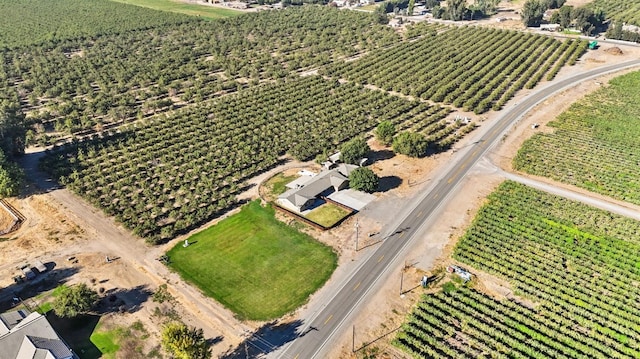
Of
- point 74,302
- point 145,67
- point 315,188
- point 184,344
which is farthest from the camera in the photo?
point 145,67

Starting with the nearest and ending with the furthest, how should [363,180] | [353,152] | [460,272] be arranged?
[460,272] → [363,180] → [353,152]

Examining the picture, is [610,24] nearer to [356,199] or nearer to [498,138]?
[498,138]

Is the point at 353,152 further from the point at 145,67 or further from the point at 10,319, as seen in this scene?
the point at 145,67

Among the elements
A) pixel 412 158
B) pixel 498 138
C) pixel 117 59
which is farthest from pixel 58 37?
pixel 498 138

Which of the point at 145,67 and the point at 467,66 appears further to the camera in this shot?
the point at 467,66

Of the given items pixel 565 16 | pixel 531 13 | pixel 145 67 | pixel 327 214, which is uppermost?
pixel 531 13

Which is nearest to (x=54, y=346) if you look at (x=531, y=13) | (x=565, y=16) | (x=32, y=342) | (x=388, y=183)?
(x=32, y=342)

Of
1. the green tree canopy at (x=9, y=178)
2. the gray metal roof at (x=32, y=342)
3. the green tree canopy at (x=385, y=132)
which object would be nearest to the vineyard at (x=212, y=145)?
the green tree canopy at (x=9, y=178)

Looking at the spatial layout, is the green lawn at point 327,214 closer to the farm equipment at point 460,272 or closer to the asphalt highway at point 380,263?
the asphalt highway at point 380,263
